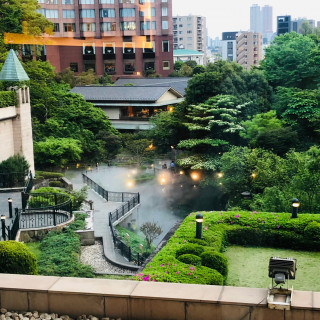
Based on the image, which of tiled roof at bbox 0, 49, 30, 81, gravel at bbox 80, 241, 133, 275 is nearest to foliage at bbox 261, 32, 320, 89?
tiled roof at bbox 0, 49, 30, 81

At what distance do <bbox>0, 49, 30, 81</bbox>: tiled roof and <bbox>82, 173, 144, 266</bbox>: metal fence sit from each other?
22.3 ft

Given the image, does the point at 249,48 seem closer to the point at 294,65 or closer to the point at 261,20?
the point at 261,20

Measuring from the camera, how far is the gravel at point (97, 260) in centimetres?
1590

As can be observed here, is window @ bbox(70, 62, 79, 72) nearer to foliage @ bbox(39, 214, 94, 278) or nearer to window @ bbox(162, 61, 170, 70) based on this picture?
window @ bbox(162, 61, 170, 70)

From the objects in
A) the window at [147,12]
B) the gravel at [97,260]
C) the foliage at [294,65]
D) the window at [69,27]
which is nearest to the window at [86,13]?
the window at [69,27]

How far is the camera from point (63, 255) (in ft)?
50.8

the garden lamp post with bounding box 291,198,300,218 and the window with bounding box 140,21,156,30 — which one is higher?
the window with bounding box 140,21,156,30

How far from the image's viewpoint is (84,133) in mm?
38188

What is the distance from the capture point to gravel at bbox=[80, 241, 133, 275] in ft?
52.2

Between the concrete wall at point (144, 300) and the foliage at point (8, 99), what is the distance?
19298 mm

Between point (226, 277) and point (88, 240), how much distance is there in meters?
8.05

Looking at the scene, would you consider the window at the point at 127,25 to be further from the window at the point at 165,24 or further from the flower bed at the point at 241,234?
the flower bed at the point at 241,234

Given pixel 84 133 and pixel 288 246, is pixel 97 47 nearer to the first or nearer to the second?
pixel 84 133

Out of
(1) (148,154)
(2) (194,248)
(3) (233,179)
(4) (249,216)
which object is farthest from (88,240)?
(1) (148,154)
